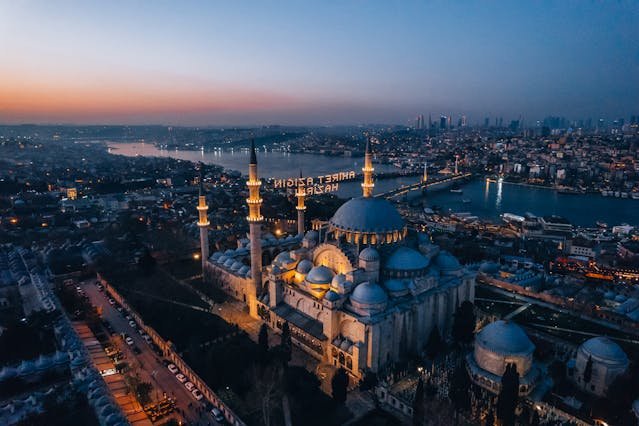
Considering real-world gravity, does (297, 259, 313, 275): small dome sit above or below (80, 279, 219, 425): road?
above

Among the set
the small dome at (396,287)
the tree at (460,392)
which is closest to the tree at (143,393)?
the small dome at (396,287)

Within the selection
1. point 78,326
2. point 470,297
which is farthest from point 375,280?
point 78,326

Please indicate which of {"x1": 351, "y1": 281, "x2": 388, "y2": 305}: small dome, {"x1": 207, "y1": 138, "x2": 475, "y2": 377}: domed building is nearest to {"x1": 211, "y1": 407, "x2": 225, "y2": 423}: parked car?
{"x1": 207, "y1": 138, "x2": 475, "y2": 377}: domed building

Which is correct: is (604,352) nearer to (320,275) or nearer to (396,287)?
(396,287)

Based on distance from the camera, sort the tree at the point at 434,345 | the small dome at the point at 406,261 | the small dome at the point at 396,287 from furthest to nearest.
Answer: the small dome at the point at 406,261
the small dome at the point at 396,287
the tree at the point at 434,345

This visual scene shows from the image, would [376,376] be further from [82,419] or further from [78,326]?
[78,326]

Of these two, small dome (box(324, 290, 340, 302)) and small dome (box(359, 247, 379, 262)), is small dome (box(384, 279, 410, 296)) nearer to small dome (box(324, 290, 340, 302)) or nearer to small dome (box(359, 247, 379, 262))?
small dome (box(359, 247, 379, 262))

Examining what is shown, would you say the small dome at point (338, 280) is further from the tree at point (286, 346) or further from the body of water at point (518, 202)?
the body of water at point (518, 202)
